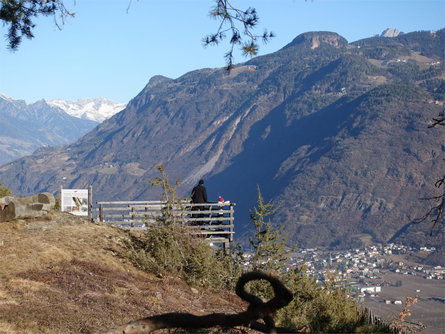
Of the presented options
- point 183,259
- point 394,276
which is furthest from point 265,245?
point 394,276

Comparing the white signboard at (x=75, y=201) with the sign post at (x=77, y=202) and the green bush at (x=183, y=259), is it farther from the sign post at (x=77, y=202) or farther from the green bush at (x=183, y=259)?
the green bush at (x=183, y=259)

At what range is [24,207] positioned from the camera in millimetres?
18188

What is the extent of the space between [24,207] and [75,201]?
4185mm

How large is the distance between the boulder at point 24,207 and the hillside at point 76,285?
0.26 meters

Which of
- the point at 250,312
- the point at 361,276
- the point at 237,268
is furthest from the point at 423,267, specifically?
the point at 250,312

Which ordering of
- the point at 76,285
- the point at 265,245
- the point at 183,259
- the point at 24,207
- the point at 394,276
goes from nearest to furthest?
the point at 76,285
the point at 265,245
the point at 183,259
the point at 24,207
the point at 394,276

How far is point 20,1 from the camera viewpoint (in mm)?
12570

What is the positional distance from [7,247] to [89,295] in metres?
3.41

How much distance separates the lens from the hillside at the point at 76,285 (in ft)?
35.1

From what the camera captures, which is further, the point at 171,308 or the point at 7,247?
the point at 7,247

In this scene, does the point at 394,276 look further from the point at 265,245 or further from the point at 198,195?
the point at 265,245

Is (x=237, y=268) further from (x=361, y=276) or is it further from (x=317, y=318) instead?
(x=361, y=276)

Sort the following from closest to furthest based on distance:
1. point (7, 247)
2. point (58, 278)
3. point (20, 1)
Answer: point (20, 1)
point (58, 278)
point (7, 247)

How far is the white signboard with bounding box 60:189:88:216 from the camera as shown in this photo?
22188 mm
